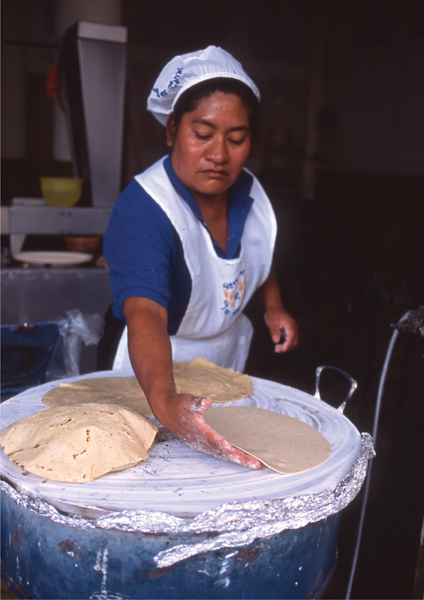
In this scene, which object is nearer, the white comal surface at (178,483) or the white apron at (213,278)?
the white comal surface at (178,483)

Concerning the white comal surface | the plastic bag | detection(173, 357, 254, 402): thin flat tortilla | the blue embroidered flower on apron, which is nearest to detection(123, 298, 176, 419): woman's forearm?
the white comal surface

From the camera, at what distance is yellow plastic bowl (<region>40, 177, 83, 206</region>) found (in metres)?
2.50

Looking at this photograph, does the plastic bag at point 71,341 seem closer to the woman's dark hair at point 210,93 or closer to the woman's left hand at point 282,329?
the woman's left hand at point 282,329

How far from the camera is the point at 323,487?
0.92m

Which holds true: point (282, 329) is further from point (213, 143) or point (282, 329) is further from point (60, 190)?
point (60, 190)

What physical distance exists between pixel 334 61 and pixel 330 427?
7.50 meters

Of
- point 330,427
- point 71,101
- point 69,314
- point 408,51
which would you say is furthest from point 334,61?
point 330,427

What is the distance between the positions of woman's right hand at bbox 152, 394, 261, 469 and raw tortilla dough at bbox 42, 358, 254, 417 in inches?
8.7

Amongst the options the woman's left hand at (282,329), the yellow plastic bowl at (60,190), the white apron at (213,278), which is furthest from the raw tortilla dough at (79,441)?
the yellow plastic bowl at (60,190)

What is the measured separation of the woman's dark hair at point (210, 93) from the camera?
1341 millimetres

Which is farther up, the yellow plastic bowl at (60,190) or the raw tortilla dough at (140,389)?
the yellow plastic bowl at (60,190)

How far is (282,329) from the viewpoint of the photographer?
1.69 m

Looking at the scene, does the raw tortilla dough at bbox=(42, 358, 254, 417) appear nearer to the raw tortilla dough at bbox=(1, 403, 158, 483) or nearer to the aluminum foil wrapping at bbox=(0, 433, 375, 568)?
the raw tortilla dough at bbox=(1, 403, 158, 483)

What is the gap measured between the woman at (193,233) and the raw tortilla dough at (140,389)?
15 centimetres
